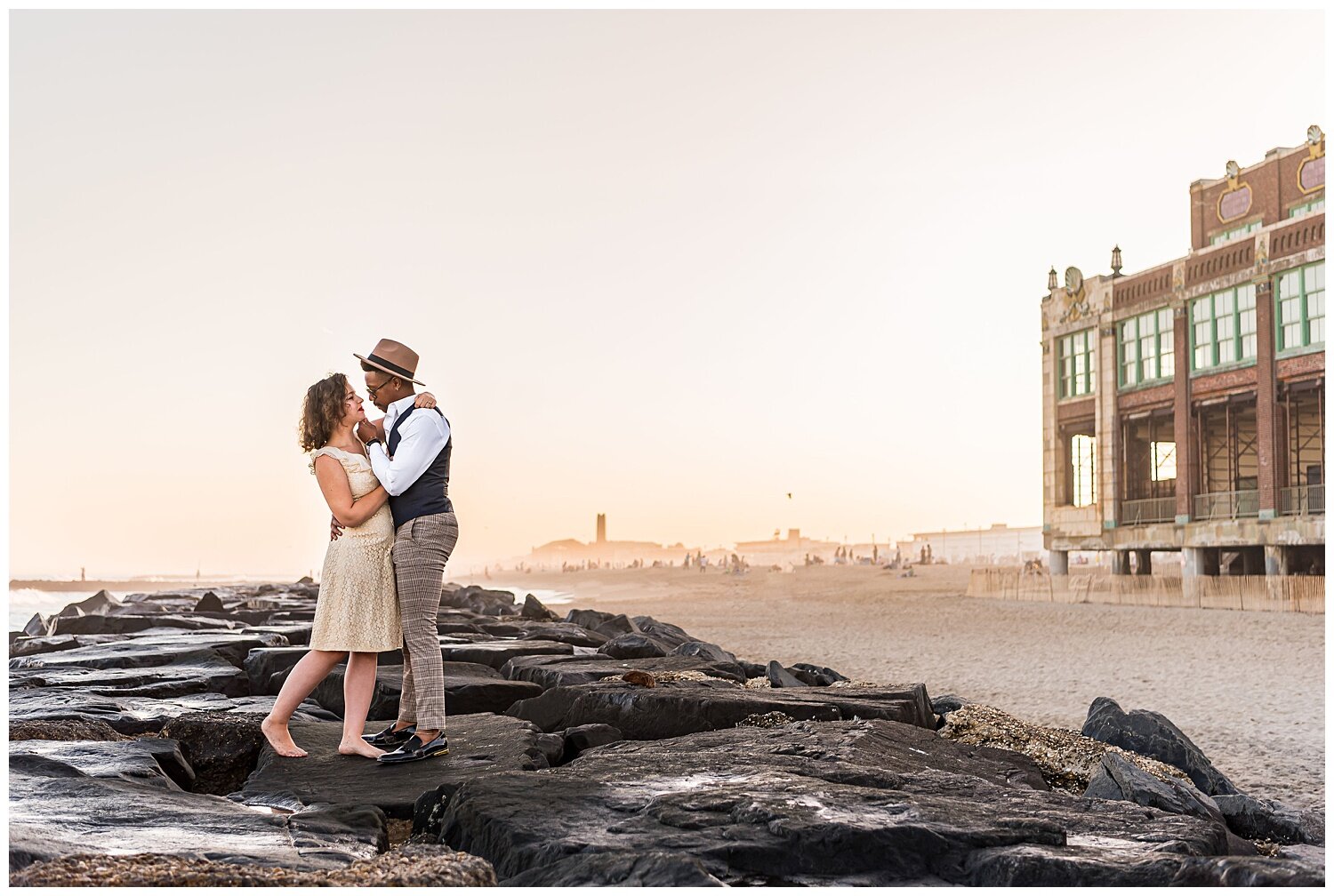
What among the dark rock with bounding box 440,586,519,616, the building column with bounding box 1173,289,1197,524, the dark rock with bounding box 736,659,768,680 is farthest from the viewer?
the building column with bounding box 1173,289,1197,524

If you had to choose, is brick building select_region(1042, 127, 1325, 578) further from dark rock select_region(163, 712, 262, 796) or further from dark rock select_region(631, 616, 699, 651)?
dark rock select_region(163, 712, 262, 796)

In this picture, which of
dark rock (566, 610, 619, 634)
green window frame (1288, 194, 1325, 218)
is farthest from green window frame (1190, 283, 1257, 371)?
dark rock (566, 610, 619, 634)

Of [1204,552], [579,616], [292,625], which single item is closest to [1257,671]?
[579,616]

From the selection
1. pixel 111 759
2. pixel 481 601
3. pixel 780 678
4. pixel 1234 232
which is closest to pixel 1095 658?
pixel 780 678

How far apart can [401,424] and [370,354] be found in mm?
392

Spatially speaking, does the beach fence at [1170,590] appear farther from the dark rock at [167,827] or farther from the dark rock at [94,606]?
the dark rock at [167,827]

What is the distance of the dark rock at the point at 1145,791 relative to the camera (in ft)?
16.6

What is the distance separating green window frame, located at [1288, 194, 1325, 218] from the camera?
3112 centimetres

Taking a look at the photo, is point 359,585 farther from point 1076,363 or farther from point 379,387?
point 1076,363

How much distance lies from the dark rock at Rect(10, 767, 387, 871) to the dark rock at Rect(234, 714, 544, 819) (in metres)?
0.20

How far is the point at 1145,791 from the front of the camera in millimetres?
5098

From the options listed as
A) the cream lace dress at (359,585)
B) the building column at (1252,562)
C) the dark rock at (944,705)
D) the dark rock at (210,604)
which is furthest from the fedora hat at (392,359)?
the building column at (1252,562)

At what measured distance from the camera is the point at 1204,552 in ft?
105

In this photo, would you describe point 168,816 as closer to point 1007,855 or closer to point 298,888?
point 298,888
